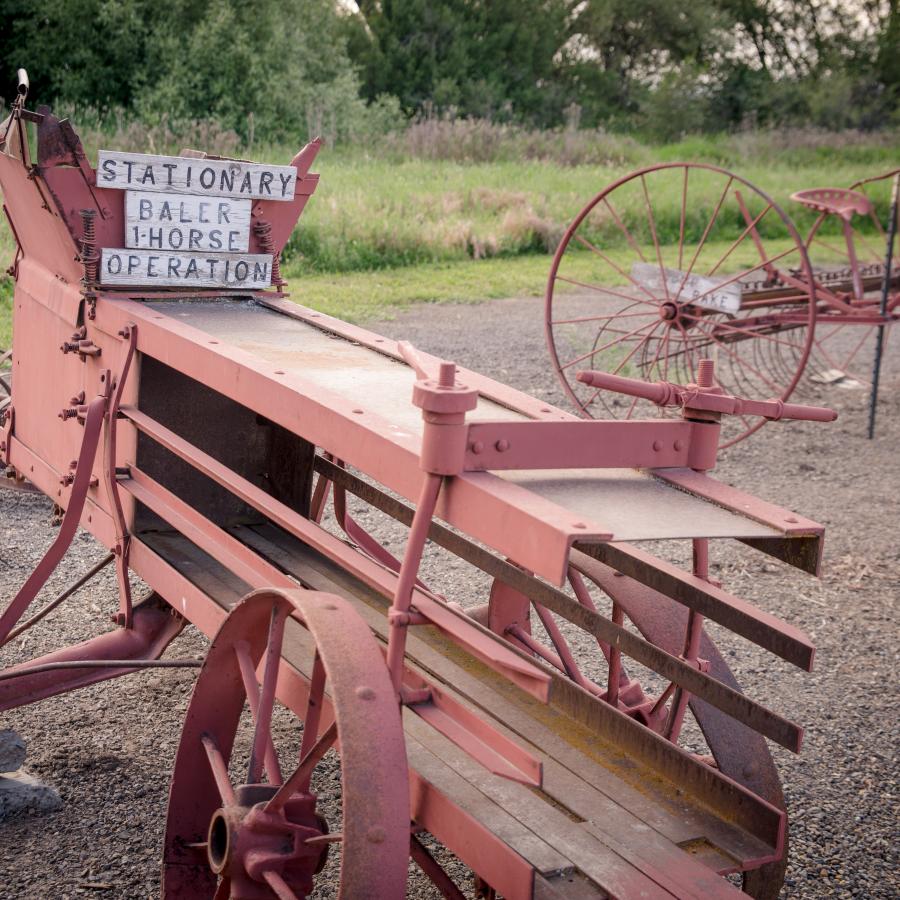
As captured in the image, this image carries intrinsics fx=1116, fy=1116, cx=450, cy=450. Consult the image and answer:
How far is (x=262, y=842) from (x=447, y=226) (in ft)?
34.6

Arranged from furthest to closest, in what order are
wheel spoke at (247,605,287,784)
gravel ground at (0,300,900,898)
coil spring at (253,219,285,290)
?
coil spring at (253,219,285,290)
gravel ground at (0,300,900,898)
wheel spoke at (247,605,287,784)

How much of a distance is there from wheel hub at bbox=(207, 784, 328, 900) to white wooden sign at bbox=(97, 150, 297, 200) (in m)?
1.87

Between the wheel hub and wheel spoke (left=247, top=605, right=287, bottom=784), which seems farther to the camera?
wheel spoke (left=247, top=605, right=287, bottom=784)

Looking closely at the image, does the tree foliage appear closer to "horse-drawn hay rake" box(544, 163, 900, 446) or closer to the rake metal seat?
"horse-drawn hay rake" box(544, 163, 900, 446)

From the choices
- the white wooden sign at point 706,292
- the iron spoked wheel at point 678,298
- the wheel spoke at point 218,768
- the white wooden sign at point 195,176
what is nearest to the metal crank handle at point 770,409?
the wheel spoke at point 218,768

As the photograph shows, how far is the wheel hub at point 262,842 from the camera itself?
2074mm

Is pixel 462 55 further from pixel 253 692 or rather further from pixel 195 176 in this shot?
pixel 253 692

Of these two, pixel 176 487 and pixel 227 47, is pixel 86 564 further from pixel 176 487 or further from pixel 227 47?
pixel 227 47

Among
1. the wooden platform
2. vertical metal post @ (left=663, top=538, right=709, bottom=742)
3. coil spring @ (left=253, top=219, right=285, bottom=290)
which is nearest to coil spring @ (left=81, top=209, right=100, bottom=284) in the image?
coil spring @ (left=253, top=219, right=285, bottom=290)

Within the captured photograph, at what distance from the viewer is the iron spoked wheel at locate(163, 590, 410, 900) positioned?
1.83 m

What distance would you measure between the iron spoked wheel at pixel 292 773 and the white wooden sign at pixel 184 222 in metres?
1.37

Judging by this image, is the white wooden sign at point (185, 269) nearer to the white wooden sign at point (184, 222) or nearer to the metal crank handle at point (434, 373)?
the white wooden sign at point (184, 222)

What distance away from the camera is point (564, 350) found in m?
9.05

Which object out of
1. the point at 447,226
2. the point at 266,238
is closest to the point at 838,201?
the point at 266,238
